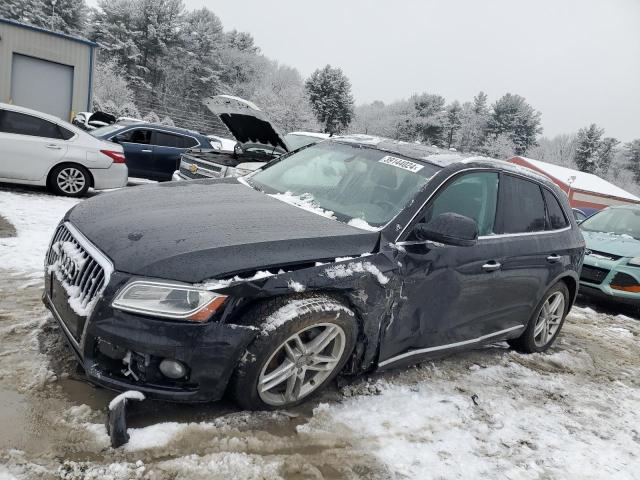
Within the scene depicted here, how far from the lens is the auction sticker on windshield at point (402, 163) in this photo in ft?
12.1

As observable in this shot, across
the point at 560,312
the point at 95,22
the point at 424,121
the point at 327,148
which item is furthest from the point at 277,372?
the point at 424,121

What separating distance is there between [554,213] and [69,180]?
286 inches

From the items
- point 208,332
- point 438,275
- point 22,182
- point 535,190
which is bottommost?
point 22,182

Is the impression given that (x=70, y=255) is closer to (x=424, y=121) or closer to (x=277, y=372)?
(x=277, y=372)

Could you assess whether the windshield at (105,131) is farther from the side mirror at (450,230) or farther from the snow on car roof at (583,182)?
the snow on car roof at (583,182)

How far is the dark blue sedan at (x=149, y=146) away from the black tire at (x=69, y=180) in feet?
7.70

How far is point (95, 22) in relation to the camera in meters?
48.4

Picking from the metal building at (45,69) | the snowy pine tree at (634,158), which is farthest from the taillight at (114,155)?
the snowy pine tree at (634,158)

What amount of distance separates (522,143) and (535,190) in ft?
230

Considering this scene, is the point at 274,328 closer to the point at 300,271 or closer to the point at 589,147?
the point at 300,271

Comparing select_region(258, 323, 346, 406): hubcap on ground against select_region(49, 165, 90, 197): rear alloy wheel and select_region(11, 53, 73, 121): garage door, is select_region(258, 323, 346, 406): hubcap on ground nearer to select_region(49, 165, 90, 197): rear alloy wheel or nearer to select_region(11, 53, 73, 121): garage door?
select_region(49, 165, 90, 197): rear alloy wheel

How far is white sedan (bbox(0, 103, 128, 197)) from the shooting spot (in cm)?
788

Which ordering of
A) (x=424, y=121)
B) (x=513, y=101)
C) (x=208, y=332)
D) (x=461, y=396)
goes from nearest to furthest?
(x=208, y=332), (x=461, y=396), (x=424, y=121), (x=513, y=101)

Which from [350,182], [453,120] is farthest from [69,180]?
[453,120]
